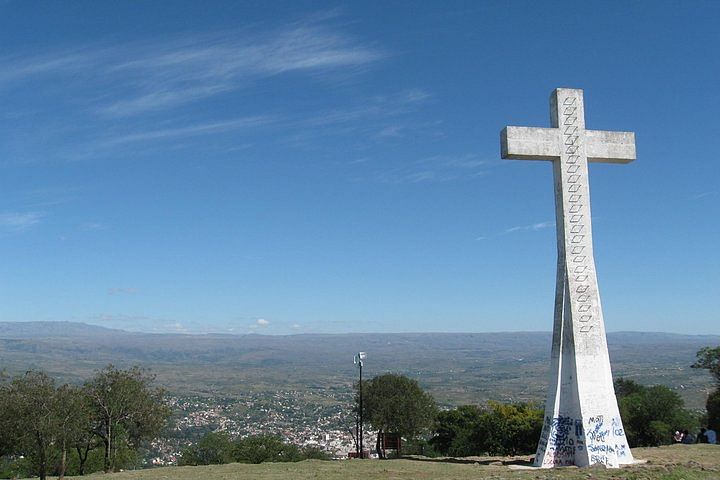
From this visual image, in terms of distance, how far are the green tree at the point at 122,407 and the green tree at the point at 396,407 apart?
15.3 metres

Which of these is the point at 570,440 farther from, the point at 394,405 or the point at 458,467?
the point at 394,405

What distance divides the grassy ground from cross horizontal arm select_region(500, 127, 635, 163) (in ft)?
31.2

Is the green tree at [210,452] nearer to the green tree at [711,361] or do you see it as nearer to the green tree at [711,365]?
the green tree at [711,365]

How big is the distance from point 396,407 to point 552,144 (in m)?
30.6

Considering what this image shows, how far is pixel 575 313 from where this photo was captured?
68.5 ft

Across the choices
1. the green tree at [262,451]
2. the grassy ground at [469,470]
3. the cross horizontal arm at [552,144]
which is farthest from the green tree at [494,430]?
the cross horizontal arm at [552,144]

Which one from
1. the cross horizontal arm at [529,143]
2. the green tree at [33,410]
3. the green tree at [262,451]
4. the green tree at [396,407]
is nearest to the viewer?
the cross horizontal arm at [529,143]

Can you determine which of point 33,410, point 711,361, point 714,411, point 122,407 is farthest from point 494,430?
point 33,410

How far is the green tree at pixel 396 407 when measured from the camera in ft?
157

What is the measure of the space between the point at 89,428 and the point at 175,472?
13.8m

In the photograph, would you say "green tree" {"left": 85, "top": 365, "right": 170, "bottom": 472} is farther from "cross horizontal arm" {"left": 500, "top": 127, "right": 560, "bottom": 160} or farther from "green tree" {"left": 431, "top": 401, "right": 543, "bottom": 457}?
"cross horizontal arm" {"left": 500, "top": 127, "right": 560, "bottom": 160}

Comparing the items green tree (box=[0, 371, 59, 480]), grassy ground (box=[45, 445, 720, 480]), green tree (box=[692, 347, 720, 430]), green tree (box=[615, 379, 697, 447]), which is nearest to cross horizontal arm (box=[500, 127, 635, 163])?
grassy ground (box=[45, 445, 720, 480])

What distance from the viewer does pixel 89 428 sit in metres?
36.4

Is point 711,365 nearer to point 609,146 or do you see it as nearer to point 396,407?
point 396,407
